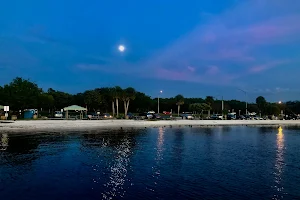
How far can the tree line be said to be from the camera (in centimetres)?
7481

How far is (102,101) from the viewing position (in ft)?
383

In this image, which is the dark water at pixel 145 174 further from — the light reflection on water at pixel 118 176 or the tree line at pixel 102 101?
the tree line at pixel 102 101

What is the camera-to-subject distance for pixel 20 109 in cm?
7662

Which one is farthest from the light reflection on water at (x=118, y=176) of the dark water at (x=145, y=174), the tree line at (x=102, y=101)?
the tree line at (x=102, y=101)

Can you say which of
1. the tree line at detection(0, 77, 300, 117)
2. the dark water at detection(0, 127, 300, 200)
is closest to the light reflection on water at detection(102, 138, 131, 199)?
the dark water at detection(0, 127, 300, 200)

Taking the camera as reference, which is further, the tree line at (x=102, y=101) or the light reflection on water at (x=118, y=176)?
the tree line at (x=102, y=101)

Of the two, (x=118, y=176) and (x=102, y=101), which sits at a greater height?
(x=102, y=101)

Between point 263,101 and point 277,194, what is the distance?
148 meters

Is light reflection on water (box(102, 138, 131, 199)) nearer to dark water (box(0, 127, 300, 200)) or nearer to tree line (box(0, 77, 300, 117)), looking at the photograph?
dark water (box(0, 127, 300, 200))

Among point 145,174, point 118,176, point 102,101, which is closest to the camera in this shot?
point 118,176

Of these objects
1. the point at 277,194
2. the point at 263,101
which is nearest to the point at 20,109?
the point at 277,194

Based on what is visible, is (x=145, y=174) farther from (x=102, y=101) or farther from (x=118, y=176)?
(x=102, y=101)

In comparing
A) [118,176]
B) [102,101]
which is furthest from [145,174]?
[102,101]

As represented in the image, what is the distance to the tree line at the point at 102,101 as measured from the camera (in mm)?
74812
